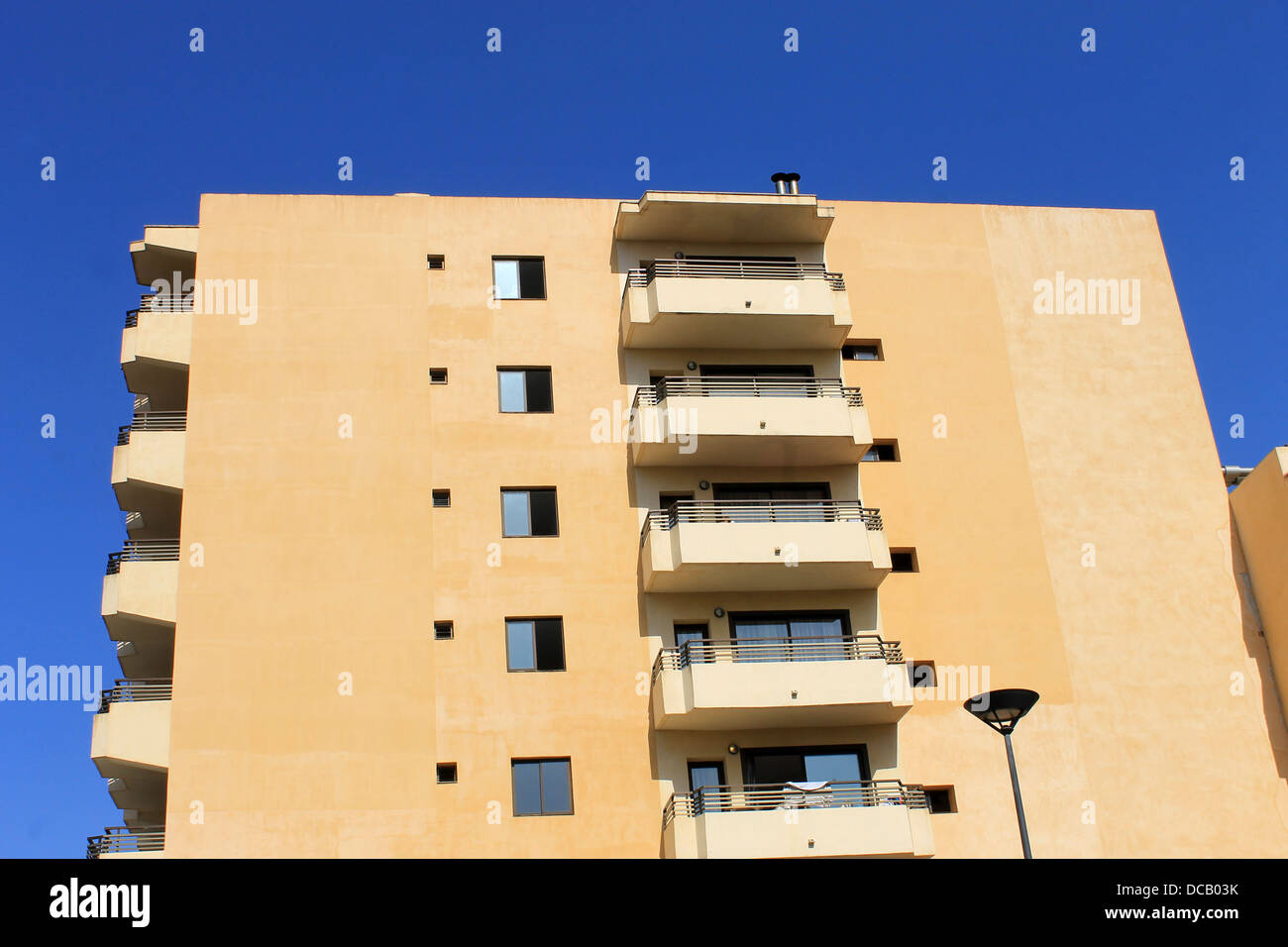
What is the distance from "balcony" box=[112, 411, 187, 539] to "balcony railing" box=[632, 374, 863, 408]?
1080cm

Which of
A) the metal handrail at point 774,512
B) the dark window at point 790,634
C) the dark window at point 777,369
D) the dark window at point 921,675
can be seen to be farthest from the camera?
the dark window at point 777,369

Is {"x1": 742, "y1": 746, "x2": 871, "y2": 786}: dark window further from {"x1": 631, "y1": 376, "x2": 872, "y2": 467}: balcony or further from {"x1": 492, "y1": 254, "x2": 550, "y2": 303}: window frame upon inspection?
{"x1": 492, "y1": 254, "x2": 550, "y2": 303}: window frame

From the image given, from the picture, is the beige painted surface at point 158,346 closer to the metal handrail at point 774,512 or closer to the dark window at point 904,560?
the metal handrail at point 774,512

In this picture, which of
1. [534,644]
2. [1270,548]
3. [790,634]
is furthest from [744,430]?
[1270,548]

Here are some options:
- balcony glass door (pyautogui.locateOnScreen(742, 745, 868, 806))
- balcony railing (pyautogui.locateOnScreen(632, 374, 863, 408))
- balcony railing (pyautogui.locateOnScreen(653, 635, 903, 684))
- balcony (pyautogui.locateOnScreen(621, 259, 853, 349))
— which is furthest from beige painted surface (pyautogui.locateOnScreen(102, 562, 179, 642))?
balcony glass door (pyautogui.locateOnScreen(742, 745, 868, 806))

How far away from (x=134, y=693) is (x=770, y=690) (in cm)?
1369

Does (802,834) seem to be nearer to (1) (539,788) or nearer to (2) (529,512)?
(1) (539,788)

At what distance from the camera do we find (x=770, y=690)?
2766 cm

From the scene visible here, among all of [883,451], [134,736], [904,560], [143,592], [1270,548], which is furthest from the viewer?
[883,451]

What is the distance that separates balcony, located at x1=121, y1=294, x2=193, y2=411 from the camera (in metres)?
30.8

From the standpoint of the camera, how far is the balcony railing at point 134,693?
27.5 metres

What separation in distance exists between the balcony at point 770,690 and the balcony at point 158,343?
13649mm

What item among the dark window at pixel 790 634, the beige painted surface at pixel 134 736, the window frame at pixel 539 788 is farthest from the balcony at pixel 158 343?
the dark window at pixel 790 634
